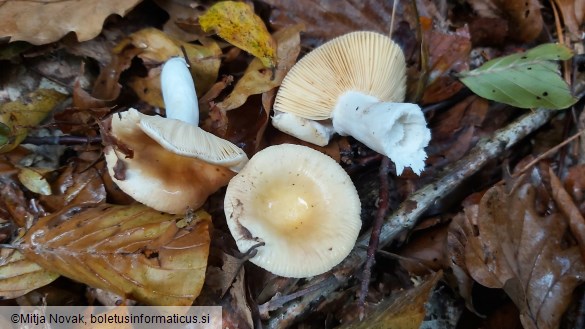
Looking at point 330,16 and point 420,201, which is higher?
point 330,16

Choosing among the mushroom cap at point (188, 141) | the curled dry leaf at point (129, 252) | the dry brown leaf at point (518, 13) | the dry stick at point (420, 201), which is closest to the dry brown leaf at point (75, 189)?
the curled dry leaf at point (129, 252)

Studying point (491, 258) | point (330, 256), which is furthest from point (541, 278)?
point (330, 256)

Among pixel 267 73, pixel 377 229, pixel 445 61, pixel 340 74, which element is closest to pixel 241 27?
pixel 267 73

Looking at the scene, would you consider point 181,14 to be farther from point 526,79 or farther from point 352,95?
point 526,79

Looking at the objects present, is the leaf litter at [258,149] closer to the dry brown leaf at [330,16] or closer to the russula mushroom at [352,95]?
the dry brown leaf at [330,16]

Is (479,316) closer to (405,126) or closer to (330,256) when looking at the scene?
(330,256)

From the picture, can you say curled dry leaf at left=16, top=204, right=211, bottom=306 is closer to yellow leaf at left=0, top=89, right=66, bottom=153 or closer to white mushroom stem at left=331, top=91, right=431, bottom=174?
yellow leaf at left=0, top=89, right=66, bottom=153
